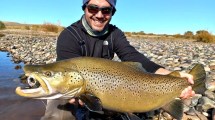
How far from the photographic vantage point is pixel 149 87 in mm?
3109

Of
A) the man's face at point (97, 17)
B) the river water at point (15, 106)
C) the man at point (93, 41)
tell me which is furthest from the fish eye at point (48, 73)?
the river water at point (15, 106)

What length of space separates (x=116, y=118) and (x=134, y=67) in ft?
4.20

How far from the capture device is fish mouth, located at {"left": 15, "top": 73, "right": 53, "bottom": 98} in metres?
2.63

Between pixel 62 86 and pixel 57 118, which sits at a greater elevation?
pixel 62 86

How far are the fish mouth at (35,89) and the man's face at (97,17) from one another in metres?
1.25

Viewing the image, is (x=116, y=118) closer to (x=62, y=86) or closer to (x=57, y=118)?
(x=57, y=118)

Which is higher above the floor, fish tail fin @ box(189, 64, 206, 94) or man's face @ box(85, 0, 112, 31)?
man's face @ box(85, 0, 112, 31)

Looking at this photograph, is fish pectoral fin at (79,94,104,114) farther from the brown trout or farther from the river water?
the river water

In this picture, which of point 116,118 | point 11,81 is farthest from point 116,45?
point 11,81

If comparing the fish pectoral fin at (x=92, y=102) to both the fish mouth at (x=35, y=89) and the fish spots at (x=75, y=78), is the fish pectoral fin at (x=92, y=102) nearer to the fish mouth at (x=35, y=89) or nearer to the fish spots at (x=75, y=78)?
the fish spots at (x=75, y=78)

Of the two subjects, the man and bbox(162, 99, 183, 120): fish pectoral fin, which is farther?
the man

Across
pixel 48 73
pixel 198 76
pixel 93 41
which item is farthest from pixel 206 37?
pixel 48 73

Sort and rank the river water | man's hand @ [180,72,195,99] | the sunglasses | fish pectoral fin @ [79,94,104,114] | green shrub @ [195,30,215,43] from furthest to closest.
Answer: green shrub @ [195,30,215,43]
the river water
the sunglasses
man's hand @ [180,72,195,99]
fish pectoral fin @ [79,94,104,114]

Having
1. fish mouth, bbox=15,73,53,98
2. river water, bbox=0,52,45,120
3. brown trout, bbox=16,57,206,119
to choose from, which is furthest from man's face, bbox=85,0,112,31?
river water, bbox=0,52,45,120
